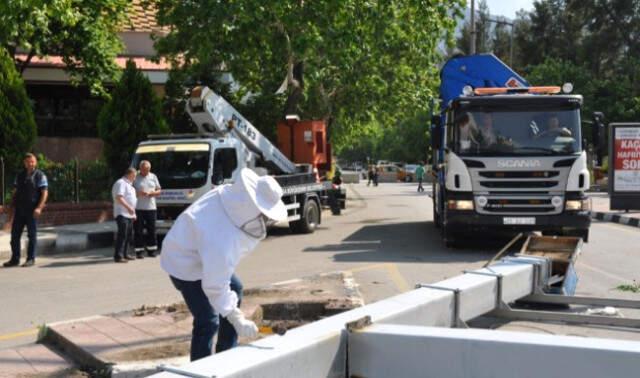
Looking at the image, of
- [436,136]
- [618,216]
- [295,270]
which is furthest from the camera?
[618,216]

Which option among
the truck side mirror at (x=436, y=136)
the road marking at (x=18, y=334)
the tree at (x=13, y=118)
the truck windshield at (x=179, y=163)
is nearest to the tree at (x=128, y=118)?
the tree at (x=13, y=118)

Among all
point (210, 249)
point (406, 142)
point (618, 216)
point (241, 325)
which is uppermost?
point (406, 142)

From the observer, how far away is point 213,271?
391 centimetres

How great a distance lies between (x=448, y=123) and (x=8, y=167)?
36.1ft

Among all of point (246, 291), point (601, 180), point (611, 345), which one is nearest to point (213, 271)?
point (611, 345)

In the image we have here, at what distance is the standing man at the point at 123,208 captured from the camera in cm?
1222

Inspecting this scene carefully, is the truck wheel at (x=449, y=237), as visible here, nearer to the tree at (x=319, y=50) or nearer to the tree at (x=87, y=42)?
the tree at (x=319, y=50)

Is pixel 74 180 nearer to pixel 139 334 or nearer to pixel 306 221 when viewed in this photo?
pixel 306 221

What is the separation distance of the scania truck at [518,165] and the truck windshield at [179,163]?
16.3 feet

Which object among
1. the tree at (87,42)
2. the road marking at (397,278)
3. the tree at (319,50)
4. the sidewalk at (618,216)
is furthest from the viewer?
the sidewalk at (618,216)

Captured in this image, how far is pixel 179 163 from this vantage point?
14.3 m

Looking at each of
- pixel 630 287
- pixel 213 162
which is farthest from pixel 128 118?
pixel 630 287

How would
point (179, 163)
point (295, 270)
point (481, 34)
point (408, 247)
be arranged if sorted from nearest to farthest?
point (295, 270)
point (408, 247)
point (179, 163)
point (481, 34)

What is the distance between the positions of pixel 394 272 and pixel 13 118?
1139 centimetres
